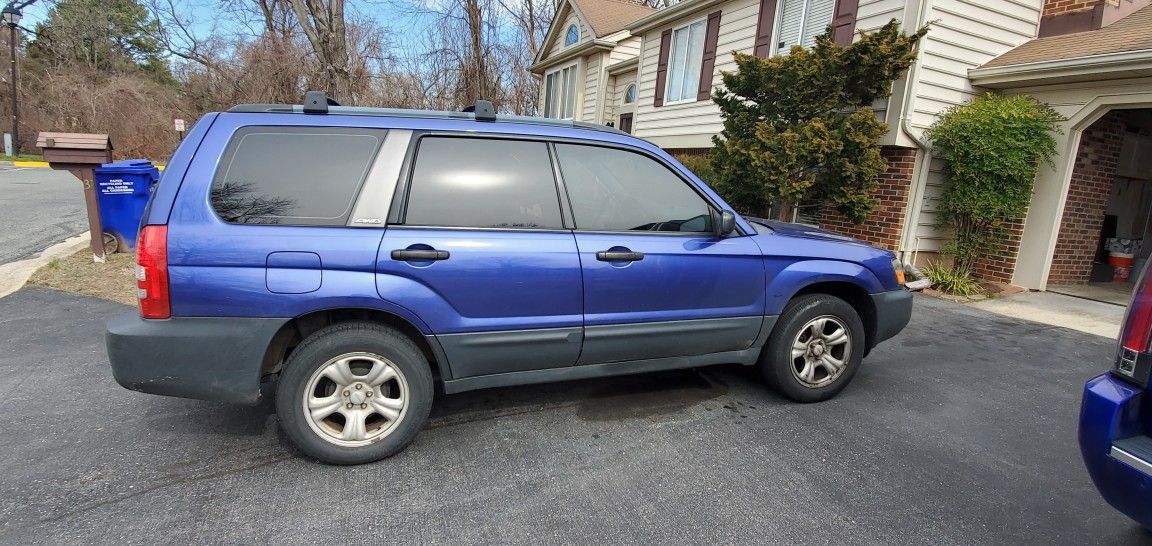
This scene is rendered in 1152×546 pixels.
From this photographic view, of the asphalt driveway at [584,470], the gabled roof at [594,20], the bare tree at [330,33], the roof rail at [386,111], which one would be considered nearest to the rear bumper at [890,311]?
the asphalt driveway at [584,470]

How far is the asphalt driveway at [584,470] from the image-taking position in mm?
2445

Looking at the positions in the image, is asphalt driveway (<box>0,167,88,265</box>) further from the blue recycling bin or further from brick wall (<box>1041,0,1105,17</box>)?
brick wall (<box>1041,0,1105,17</box>)

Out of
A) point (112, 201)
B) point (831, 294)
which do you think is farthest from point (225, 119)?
point (112, 201)

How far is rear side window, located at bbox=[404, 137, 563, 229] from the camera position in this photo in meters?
2.91

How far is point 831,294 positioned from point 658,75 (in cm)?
1050

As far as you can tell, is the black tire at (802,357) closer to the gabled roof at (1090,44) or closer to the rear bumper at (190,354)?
the rear bumper at (190,354)

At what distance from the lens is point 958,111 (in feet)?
25.3

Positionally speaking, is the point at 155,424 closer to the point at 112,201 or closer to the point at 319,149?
the point at 319,149

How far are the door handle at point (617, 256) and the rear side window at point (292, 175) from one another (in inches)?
48.5

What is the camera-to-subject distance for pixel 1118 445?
80.8 inches

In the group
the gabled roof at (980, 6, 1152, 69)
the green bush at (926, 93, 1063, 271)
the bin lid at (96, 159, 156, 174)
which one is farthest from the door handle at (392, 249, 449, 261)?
the gabled roof at (980, 6, 1152, 69)

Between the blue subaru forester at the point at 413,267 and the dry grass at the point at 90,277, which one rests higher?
the blue subaru forester at the point at 413,267

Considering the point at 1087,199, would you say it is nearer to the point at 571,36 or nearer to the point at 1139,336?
the point at 1139,336

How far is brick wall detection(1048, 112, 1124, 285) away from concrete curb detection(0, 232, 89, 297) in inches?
478
